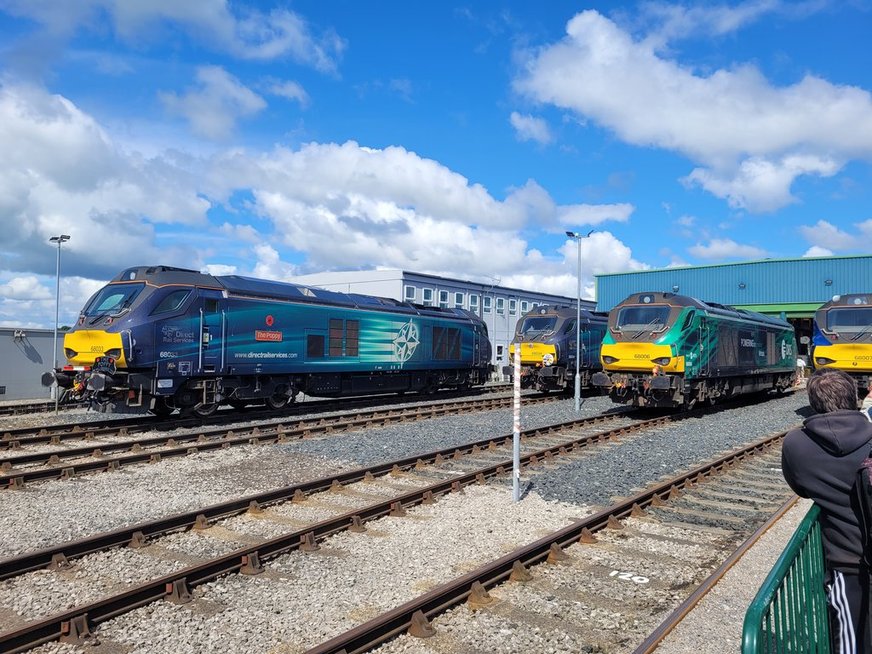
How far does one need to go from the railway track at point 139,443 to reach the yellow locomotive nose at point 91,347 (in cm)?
158

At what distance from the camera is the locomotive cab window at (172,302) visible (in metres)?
14.3

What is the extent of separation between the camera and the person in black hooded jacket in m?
3.24

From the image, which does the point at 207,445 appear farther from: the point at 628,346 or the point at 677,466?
the point at 628,346

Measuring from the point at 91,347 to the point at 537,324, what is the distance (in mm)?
14985

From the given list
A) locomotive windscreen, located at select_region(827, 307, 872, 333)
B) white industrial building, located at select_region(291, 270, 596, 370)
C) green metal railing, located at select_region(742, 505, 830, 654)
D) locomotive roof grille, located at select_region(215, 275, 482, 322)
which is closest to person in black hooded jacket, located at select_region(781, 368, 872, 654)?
green metal railing, located at select_region(742, 505, 830, 654)

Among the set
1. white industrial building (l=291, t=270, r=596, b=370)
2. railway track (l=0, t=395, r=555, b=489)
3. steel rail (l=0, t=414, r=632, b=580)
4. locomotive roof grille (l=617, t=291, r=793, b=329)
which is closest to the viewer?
steel rail (l=0, t=414, r=632, b=580)

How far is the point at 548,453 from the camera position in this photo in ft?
38.1

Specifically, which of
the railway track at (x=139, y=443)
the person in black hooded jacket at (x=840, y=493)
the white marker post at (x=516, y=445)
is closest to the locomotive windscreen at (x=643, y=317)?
the railway track at (x=139, y=443)

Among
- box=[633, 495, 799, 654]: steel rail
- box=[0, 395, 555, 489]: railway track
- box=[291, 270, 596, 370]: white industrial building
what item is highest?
box=[291, 270, 596, 370]: white industrial building

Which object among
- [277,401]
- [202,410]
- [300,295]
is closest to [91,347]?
[202,410]

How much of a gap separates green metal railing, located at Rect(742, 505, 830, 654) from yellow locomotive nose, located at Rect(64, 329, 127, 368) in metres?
13.2

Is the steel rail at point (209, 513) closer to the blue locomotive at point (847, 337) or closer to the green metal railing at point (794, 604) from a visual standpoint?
the green metal railing at point (794, 604)

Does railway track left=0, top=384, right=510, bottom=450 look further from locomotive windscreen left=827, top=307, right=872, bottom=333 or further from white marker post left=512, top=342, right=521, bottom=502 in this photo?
locomotive windscreen left=827, top=307, right=872, bottom=333

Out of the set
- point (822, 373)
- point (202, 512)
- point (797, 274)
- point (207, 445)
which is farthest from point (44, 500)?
point (797, 274)
